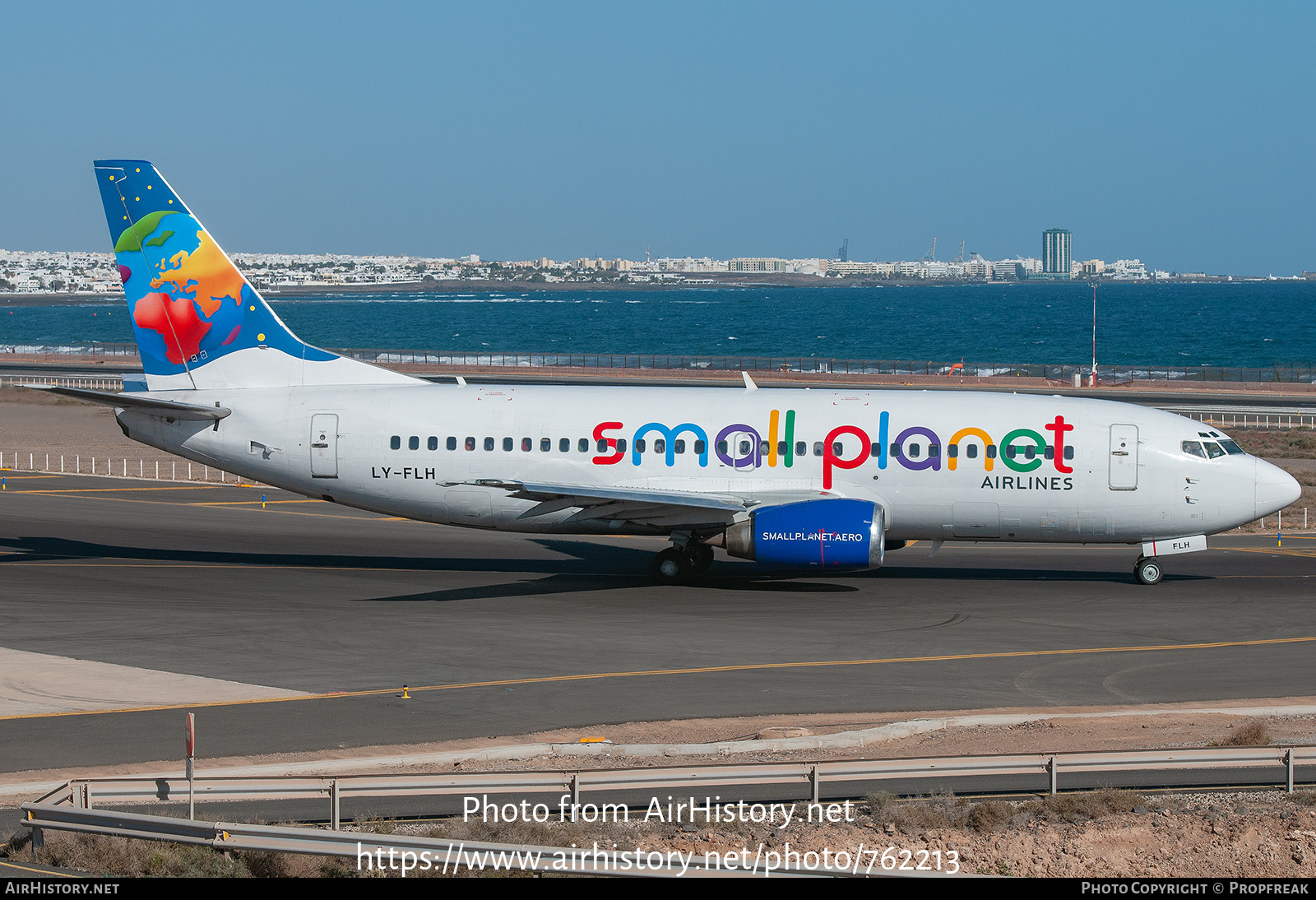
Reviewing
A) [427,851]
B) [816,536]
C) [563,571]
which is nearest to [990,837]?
[427,851]

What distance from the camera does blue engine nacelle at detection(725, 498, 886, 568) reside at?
103 feet

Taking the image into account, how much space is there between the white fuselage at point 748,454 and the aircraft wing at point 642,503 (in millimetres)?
157

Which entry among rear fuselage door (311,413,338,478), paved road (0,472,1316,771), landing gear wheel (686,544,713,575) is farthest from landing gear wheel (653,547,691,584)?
rear fuselage door (311,413,338,478)

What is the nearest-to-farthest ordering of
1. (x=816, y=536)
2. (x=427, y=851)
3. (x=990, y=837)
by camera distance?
(x=427, y=851)
(x=990, y=837)
(x=816, y=536)

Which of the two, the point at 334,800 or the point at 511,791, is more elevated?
the point at 334,800

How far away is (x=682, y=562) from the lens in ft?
113

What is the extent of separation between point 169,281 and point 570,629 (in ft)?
50.7

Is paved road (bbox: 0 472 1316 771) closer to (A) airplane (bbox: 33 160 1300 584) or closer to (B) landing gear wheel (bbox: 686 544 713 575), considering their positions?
(B) landing gear wheel (bbox: 686 544 713 575)

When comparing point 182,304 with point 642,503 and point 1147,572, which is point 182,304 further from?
point 1147,572

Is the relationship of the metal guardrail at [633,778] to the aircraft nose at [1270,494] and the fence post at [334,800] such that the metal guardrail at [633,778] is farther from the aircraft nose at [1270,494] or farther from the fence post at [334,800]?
the aircraft nose at [1270,494]

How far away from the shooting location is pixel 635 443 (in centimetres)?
3416

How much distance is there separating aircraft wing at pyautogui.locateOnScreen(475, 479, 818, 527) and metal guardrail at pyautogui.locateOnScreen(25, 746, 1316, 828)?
595 inches

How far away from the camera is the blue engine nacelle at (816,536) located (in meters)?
31.3
